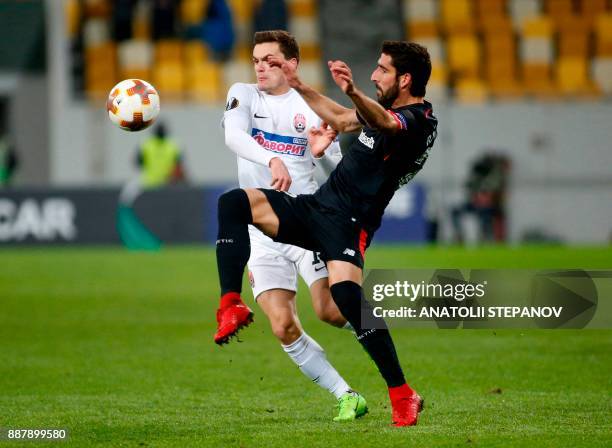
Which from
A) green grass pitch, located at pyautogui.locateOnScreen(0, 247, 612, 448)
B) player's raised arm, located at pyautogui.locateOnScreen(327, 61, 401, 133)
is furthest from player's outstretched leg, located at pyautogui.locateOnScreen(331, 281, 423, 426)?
player's raised arm, located at pyautogui.locateOnScreen(327, 61, 401, 133)

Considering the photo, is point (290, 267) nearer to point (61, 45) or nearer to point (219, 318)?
point (219, 318)

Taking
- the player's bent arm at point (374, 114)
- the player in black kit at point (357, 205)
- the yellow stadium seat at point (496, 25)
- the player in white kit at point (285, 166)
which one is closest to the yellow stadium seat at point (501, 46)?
the yellow stadium seat at point (496, 25)

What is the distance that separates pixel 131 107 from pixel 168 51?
65.1 feet

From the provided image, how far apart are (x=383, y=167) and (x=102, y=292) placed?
9047 mm

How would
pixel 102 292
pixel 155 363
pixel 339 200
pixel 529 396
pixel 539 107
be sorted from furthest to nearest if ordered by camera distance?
pixel 539 107
pixel 102 292
pixel 155 363
pixel 529 396
pixel 339 200

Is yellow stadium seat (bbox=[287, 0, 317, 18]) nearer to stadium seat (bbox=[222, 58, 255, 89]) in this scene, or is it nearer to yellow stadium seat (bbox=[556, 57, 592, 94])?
stadium seat (bbox=[222, 58, 255, 89])

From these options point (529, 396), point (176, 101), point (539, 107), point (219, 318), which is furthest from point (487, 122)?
point (219, 318)

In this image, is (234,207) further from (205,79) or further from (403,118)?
(205,79)

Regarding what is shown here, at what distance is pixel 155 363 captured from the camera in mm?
10156

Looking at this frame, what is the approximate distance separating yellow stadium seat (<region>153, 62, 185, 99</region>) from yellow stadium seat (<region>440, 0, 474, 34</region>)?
5.94 meters

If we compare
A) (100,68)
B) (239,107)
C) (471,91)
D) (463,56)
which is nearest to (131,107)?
(239,107)

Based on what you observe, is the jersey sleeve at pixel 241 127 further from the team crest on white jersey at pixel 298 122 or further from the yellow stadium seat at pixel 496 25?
the yellow stadium seat at pixel 496 25

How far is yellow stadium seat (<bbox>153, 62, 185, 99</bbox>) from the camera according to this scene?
26656mm

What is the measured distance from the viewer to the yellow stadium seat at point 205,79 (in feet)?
86.4
